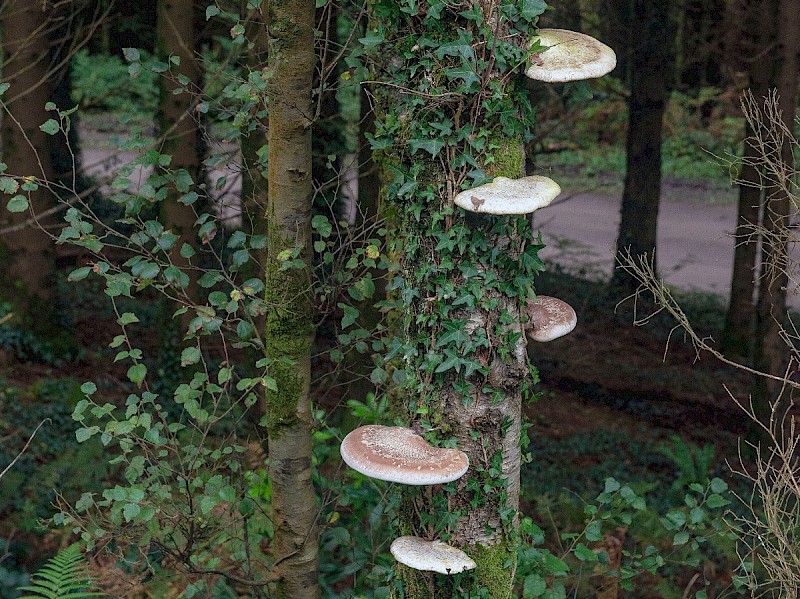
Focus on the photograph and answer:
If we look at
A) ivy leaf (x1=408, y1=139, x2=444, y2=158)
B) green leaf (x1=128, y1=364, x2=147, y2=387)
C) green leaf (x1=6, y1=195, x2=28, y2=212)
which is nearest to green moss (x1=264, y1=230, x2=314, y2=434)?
green leaf (x1=128, y1=364, x2=147, y2=387)

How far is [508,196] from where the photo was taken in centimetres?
290

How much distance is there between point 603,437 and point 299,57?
7.62 m

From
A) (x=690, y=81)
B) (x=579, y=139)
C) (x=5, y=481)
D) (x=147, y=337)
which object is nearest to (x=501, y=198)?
(x=5, y=481)

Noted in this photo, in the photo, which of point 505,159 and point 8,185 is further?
point 8,185

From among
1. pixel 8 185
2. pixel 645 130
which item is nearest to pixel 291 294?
pixel 8 185

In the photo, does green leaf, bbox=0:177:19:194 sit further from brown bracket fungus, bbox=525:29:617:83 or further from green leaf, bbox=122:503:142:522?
brown bracket fungus, bbox=525:29:617:83

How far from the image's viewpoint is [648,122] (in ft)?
46.3

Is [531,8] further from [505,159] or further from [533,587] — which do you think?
[533,587]

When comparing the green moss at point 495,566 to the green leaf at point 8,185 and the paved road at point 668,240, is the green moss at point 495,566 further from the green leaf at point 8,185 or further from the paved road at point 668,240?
the paved road at point 668,240

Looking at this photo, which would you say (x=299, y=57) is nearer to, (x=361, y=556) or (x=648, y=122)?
(x=361, y=556)

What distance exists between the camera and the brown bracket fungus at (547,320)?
3361 mm

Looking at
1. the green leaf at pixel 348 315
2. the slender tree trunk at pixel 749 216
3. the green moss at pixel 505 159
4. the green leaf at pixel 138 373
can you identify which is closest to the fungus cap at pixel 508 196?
the green moss at pixel 505 159

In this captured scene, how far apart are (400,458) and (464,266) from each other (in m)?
0.78

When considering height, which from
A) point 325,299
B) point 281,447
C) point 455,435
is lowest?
point 281,447
